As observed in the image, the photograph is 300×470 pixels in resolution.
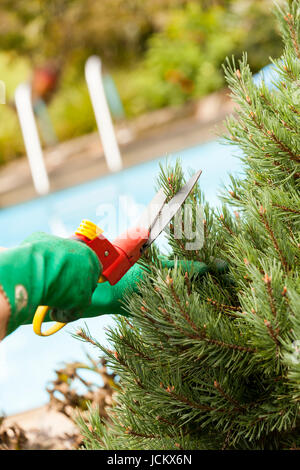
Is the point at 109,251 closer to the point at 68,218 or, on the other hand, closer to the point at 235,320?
the point at 235,320

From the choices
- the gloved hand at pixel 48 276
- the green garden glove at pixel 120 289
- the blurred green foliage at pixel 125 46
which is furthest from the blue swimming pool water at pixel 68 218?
the blurred green foliage at pixel 125 46

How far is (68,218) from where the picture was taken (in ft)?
17.1

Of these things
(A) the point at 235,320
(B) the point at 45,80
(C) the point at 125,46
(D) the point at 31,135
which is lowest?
(A) the point at 235,320

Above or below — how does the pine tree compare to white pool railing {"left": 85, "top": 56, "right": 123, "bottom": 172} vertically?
below

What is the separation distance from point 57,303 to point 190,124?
694 cm

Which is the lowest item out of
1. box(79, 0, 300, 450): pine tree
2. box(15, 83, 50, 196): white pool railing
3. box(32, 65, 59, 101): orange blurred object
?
box(79, 0, 300, 450): pine tree

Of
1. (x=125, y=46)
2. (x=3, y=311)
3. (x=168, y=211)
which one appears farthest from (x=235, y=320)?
(x=125, y=46)

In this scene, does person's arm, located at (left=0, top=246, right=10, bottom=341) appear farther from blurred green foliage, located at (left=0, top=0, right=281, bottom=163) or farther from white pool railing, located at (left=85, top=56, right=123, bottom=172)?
blurred green foliage, located at (left=0, top=0, right=281, bottom=163)

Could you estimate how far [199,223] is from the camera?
92 centimetres

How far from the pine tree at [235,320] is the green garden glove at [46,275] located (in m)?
0.11

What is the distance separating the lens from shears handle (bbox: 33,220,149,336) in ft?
2.68

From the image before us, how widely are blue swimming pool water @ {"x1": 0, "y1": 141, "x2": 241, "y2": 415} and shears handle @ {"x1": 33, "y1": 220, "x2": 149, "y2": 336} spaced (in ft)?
0.36

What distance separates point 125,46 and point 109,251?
389 inches

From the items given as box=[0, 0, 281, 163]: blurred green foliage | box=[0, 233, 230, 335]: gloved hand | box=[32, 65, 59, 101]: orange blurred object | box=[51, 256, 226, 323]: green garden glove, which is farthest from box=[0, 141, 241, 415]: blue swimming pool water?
box=[32, 65, 59, 101]: orange blurred object
